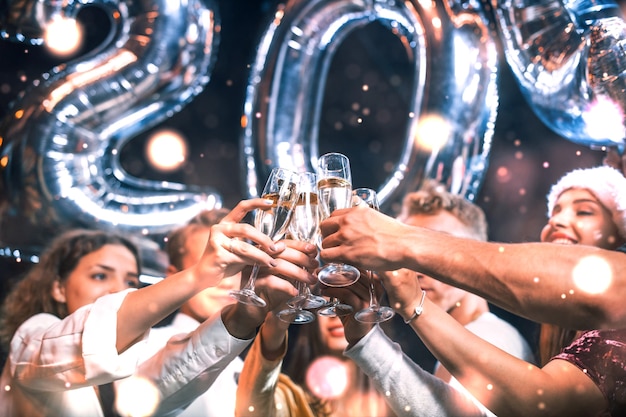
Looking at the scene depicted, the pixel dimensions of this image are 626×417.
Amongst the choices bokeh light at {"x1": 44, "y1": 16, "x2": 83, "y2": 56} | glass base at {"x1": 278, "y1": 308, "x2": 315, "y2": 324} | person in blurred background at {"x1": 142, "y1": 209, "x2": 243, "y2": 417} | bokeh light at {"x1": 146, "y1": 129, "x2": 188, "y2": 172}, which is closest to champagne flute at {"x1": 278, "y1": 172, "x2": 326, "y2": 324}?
glass base at {"x1": 278, "y1": 308, "x2": 315, "y2": 324}

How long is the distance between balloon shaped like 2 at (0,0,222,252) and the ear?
15cm

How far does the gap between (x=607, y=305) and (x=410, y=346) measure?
2.20ft

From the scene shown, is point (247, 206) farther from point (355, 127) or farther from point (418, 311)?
point (355, 127)

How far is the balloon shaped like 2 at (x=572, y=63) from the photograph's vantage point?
1.54 m

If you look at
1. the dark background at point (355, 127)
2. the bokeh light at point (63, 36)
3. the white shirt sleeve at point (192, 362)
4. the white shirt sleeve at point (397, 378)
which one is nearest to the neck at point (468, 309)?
the dark background at point (355, 127)

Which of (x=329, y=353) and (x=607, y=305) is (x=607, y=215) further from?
(x=329, y=353)

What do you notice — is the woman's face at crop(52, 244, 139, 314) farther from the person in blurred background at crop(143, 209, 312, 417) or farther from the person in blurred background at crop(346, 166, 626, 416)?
the person in blurred background at crop(346, 166, 626, 416)

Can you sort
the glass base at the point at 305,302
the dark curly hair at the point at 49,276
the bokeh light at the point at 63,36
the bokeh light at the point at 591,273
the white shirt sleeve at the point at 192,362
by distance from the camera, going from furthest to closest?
1. the bokeh light at the point at 63,36
2. the dark curly hair at the point at 49,276
3. the white shirt sleeve at the point at 192,362
4. the glass base at the point at 305,302
5. the bokeh light at the point at 591,273

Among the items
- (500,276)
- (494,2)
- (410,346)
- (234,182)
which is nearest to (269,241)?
(500,276)

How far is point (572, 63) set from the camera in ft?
5.24

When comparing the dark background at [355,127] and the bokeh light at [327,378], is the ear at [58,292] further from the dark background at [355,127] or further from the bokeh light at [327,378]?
the bokeh light at [327,378]

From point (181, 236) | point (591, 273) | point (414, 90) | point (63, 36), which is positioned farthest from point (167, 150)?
point (591, 273)

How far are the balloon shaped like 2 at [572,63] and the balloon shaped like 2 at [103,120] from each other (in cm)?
94

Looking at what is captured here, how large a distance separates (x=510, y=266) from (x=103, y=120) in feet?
4.15
